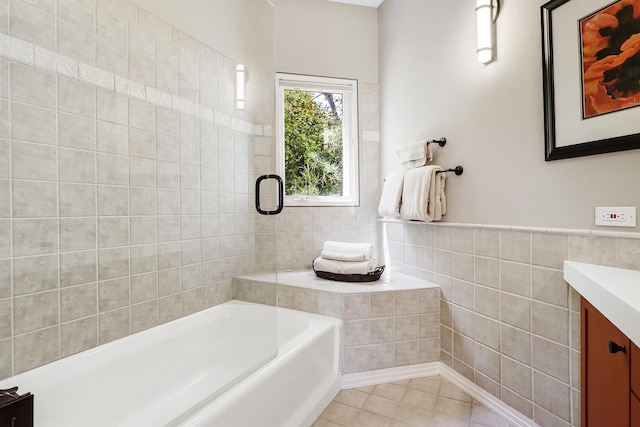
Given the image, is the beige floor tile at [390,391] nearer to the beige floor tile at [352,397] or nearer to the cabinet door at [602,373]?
the beige floor tile at [352,397]

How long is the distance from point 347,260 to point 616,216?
1.51m

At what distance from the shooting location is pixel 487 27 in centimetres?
169

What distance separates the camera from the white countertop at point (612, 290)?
0.71 metres

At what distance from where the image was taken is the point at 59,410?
1.29 m

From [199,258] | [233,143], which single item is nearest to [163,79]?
[233,143]

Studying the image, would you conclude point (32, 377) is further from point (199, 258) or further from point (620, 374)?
point (620, 374)

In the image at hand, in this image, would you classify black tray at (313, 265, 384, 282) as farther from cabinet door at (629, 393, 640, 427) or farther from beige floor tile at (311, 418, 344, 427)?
cabinet door at (629, 393, 640, 427)

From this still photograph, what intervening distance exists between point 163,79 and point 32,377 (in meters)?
1.51

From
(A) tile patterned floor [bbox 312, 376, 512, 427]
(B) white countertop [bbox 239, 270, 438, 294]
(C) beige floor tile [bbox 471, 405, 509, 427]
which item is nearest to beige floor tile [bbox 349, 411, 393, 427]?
(A) tile patterned floor [bbox 312, 376, 512, 427]

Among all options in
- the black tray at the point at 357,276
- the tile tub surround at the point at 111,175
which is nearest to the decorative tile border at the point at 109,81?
the tile tub surround at the point at 111,175

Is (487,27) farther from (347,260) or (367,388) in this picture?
(367,388)

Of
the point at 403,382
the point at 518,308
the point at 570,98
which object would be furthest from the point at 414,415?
the point at 570,98

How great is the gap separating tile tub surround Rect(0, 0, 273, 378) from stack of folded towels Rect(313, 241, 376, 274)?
0.59 metres

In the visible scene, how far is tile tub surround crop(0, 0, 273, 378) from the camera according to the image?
4.30 ft
